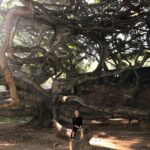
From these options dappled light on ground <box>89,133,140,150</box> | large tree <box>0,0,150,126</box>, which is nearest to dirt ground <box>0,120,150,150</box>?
dappled light on ground <box>89,133,140,150</box>

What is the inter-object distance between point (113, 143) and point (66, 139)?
1320mm

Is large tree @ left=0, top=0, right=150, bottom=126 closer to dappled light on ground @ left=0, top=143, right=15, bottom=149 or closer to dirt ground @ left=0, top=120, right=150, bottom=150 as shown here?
dirt ground @ left=0, top=120, right=150, bottom=150

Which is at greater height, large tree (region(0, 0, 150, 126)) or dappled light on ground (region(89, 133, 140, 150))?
large tree (region(0, 0, 150, 126))

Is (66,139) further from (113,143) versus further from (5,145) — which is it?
(5,145)

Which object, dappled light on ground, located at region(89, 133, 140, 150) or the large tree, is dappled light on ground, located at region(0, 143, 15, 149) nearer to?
the large tree

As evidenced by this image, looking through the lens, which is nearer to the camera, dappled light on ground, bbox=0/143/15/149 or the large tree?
dappled light on ground, bbox=0/143/15/149

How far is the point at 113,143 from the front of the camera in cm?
1071

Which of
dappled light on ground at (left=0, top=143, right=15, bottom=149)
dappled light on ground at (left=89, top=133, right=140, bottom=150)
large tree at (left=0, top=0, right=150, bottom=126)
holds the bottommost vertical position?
dappled light on ground at (left=89, top=133, right=140, bottom=150)

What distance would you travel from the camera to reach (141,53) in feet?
49.3

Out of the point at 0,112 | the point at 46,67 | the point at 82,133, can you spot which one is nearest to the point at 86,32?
the point at 46,67

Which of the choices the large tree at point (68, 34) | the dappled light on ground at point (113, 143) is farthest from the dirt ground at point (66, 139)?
the large tree at point (68, 34)

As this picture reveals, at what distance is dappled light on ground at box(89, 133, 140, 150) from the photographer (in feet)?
33.7

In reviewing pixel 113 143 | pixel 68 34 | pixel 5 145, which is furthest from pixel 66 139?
pixel 68 34

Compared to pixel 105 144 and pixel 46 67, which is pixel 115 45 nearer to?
pixel 46 67
